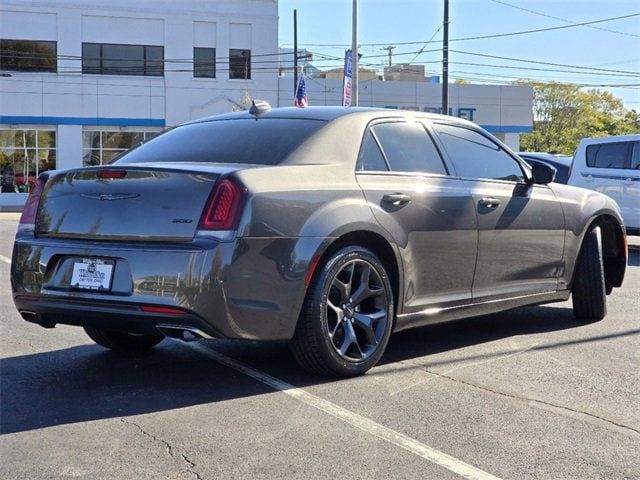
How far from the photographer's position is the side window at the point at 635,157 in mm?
13992

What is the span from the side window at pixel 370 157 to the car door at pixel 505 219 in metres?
0.68

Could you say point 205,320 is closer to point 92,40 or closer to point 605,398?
point 605,398

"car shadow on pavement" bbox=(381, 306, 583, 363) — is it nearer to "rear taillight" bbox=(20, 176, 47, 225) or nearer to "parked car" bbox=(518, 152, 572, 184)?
"rear taillight" bbox=(20, 176, 47, 225)

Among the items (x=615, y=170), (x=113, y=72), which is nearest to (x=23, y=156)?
(x=113, y=72)

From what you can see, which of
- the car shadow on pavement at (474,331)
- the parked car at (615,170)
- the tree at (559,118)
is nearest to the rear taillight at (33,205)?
the car shadow on pavement at (474,331)

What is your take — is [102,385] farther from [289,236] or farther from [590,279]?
[590,279]

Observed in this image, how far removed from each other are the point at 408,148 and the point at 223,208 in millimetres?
1680

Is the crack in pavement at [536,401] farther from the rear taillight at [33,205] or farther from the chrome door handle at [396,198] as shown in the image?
the rear taillight at [33,205]

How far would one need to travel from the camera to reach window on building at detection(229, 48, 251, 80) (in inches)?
1563

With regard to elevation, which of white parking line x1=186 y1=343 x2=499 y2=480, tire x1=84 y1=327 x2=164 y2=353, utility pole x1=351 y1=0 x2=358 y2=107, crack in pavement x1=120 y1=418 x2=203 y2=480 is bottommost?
crack in pavement x1=120 y1=418 x2=203 y2=480

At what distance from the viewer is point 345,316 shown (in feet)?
16.4

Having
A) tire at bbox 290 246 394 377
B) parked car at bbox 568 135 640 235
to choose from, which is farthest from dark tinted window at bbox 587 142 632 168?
tire at bbox 290 246 394 377

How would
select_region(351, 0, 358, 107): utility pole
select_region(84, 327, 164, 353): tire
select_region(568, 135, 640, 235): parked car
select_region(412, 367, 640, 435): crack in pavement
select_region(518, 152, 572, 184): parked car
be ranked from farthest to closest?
select_region(351, 0, 358, 107): utility pole
select_region(518, 152, 572, 184): parked car
select_region(568, 135, 640, 235): parked car
select_region(84, 327, 164, 353): tire
select_region(412, 367, 640, 435): crack in pavement

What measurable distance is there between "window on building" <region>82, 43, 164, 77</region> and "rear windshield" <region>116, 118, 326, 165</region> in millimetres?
33756
